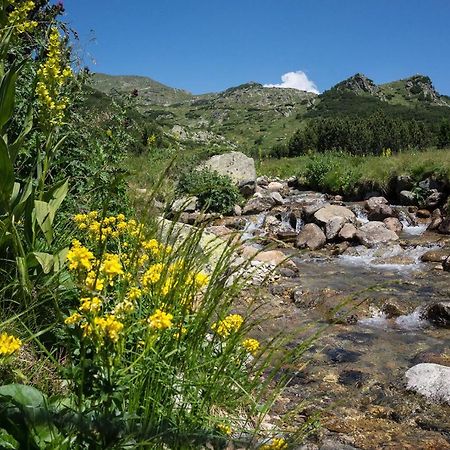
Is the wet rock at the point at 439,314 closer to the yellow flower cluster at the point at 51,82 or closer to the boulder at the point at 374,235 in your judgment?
the boulder at the point at 374,235

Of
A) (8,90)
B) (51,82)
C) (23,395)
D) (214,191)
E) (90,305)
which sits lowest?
(23,395)

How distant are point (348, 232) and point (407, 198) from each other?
404 cm

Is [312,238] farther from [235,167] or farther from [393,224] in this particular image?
[235,167]

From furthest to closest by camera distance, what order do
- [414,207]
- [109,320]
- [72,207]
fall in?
[414,207] → [72,207] → [109,320]

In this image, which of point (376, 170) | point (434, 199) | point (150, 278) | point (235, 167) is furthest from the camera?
point (235, 167)

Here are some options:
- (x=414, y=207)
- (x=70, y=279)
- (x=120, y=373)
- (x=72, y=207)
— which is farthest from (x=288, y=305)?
(x=414, y=207)

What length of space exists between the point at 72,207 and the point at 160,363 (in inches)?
102

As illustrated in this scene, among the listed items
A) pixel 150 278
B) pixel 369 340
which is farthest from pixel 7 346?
pixel 369 340

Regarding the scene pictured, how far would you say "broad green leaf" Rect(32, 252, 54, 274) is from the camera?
2355 millimetres

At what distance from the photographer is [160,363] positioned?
1.86 metres

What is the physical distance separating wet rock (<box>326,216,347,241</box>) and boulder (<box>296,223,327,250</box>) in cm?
16

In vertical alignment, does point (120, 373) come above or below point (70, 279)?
below

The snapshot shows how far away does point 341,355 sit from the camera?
18.2ft

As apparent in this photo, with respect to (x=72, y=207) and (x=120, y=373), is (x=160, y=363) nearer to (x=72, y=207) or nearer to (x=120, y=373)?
(x=120, y=373)
